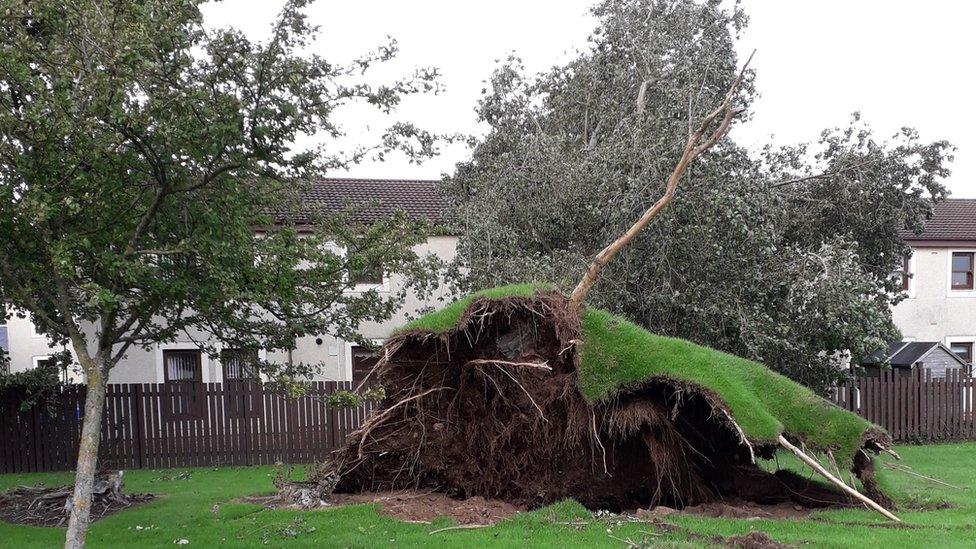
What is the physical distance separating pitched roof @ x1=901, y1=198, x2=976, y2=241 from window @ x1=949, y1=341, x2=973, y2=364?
3354 mm

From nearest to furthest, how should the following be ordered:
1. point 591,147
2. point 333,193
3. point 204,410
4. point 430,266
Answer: point 430,266, point 591,147, point 204,410, point 333,193

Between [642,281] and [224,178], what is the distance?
789cm

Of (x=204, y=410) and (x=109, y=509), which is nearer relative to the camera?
(x=109, y=509)

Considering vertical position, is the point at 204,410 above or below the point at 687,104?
below

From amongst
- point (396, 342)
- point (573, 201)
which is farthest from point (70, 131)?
point (573, 201)

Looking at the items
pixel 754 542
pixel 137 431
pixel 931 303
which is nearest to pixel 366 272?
pixel 754 542

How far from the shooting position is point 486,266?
1284cm

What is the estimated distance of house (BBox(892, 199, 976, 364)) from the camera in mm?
22438

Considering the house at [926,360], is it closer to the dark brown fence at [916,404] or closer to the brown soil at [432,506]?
the dark brown fence at [916,404]

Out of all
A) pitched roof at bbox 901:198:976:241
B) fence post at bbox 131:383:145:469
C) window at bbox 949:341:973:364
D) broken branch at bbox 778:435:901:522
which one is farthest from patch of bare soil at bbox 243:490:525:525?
window at bbox 949:341:973:364

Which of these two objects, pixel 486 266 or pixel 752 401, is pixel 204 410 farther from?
pixel 752 401

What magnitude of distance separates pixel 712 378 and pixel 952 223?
62.2 feet

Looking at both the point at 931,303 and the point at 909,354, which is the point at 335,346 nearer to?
the point at 909,354

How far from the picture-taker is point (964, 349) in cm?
2320
